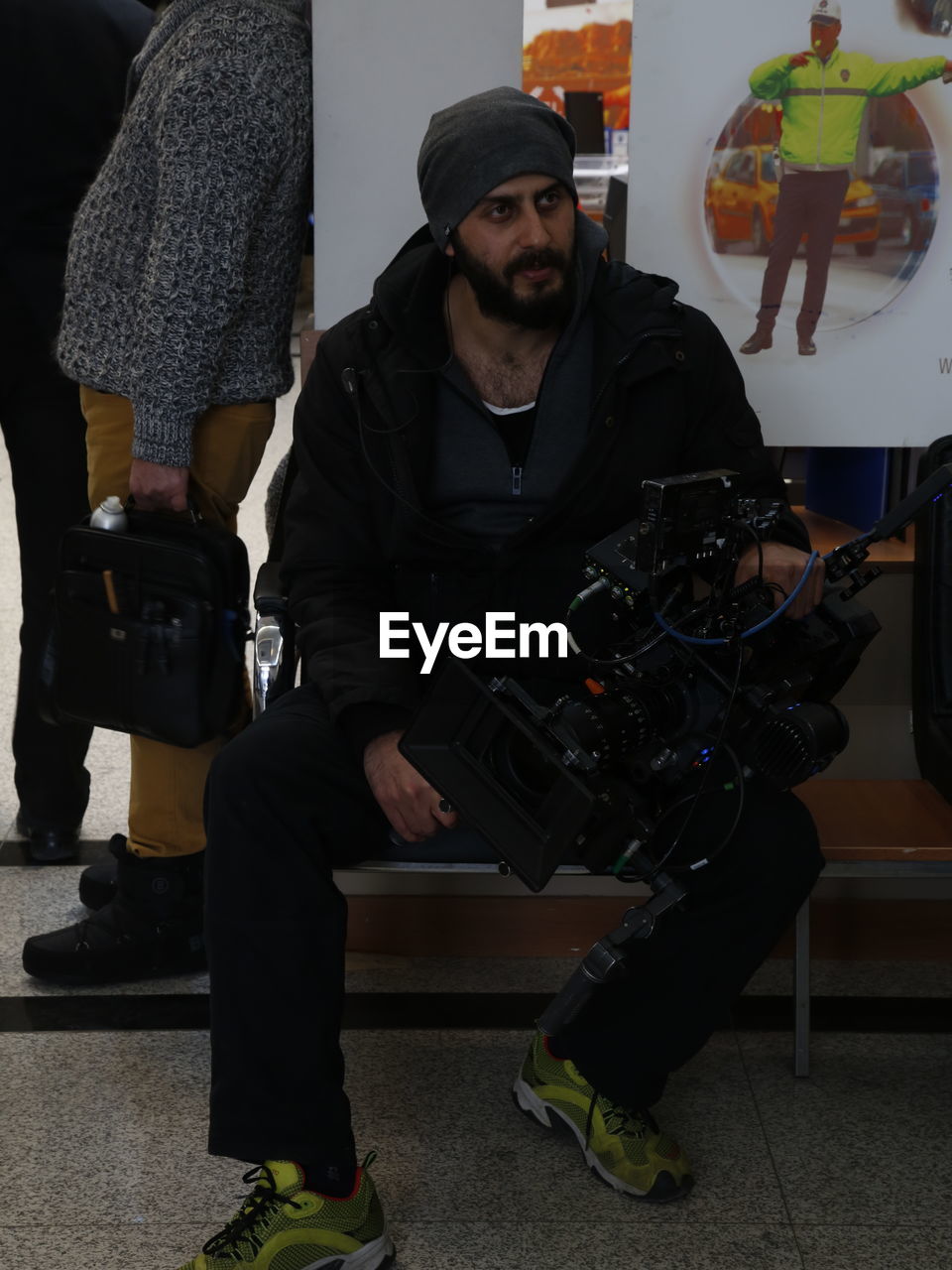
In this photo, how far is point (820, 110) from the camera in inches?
91.8

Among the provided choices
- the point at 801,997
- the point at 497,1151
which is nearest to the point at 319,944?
the point at 497,1151

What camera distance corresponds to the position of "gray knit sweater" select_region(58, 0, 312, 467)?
2.14m

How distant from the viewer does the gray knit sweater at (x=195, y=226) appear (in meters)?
2.14

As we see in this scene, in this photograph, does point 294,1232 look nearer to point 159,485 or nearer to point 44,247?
point 159,485

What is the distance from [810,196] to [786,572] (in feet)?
2.66

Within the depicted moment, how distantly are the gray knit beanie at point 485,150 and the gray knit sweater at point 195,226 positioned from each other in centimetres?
31

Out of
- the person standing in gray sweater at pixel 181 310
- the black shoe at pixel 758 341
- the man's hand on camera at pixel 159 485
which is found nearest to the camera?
the person standing in gray sweater at pixel 181 310

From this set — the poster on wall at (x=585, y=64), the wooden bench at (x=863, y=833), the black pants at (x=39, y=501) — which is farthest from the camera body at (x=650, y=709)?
the poster on wall at (x=585, y=64)

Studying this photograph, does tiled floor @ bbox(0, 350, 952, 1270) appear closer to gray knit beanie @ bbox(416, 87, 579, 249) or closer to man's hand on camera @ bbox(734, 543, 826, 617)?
man's hand on camera @ bbox(734, 543, 826, 617)

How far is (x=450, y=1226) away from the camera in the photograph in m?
1.88

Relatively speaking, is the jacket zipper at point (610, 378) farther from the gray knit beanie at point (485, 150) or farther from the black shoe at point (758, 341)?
the black shoe at point (758, 341)

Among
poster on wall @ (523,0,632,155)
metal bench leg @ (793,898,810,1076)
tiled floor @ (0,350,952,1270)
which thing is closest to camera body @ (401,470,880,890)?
tiled floor @ (0,350,952,1270)

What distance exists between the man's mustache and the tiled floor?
1011 mm

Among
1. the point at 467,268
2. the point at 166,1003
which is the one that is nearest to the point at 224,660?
the point at 166,1003
